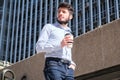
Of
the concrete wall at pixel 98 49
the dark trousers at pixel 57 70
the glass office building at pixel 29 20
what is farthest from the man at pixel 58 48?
the glass office building at pixel 29 20

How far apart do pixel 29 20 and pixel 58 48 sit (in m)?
59.0

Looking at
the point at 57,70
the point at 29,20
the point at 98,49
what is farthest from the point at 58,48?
the point at 29,20

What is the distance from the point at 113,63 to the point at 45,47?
113 inches

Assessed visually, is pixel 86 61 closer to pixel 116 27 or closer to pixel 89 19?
pixel 116 27

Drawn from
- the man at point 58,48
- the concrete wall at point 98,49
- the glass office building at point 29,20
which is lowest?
the glass office building at point 29,20

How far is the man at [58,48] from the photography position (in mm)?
3355

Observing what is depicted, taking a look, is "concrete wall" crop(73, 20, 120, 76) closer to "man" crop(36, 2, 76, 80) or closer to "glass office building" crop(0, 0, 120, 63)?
"man" crop(36, 2, 76, 80)

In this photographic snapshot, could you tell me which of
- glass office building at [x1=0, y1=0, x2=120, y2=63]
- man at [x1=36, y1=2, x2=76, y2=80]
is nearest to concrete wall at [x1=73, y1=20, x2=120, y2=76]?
man at [x1=36, y1=2, x2=76, y2=80]

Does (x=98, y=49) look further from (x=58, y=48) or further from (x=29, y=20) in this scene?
(x=29, y=20)

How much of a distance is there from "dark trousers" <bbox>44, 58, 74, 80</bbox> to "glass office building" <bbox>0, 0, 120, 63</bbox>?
1803 inches

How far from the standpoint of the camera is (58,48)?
3473mm

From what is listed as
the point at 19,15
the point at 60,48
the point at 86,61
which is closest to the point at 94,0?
the point at 19,15

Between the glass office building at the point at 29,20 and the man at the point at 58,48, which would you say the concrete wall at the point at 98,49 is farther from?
the glass office building at the point at 29,20

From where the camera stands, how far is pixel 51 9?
58.5 metres
